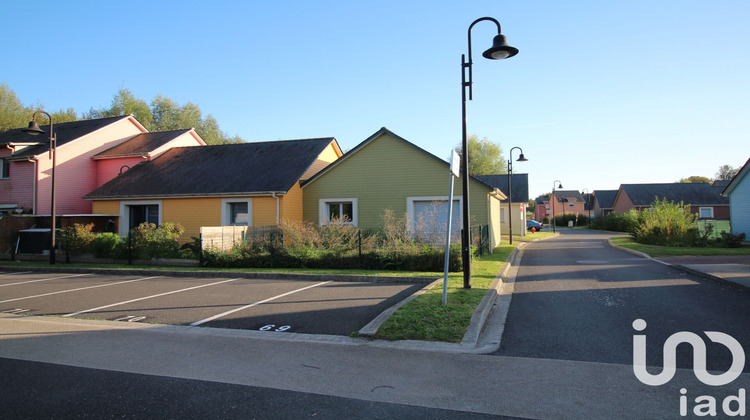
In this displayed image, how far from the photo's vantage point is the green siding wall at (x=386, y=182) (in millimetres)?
19328

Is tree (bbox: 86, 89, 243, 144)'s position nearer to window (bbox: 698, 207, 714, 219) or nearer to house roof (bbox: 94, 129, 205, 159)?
house roof (bbox: 94, 129, 205, 159)

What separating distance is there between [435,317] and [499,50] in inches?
215

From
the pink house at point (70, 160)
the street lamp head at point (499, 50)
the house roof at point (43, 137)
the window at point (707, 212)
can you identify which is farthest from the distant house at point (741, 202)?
the house roof at point (43, 137)

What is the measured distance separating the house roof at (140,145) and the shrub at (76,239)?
26.5 ft

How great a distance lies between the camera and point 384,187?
20016 mm

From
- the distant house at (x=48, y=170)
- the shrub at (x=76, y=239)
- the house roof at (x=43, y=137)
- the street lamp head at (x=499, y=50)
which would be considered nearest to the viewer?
the street lamp head at (x=499, y=50)

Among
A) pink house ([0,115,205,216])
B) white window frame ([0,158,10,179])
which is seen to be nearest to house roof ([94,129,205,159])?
pink house ([0,115,205,216])

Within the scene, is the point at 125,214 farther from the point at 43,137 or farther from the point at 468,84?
the point at 468,84

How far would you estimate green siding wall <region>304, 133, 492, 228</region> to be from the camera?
19.3 m

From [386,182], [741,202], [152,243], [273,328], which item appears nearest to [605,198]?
[741,202]

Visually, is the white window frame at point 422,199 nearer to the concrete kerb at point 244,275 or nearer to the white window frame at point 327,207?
the white window frame at point 327,207

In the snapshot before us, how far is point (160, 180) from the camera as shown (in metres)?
22.8

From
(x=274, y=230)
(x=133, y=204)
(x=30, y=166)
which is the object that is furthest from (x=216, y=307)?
(x=30, y=166)

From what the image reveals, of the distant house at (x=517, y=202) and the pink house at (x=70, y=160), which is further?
the distant house at (x=517, y=202)
